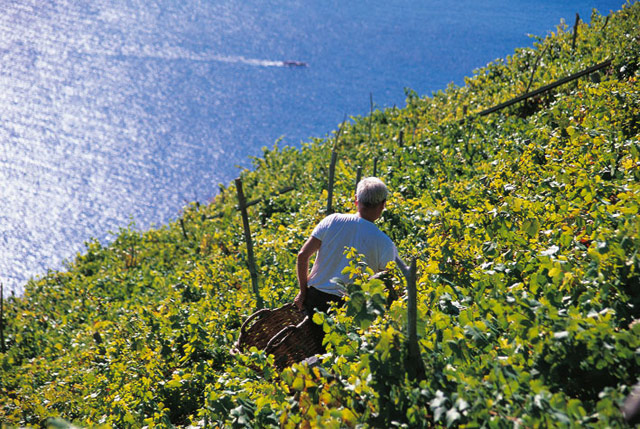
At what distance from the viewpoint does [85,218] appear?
2883cm

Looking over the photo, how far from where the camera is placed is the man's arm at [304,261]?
171 inches

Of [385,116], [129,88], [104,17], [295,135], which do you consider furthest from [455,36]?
[104,17]

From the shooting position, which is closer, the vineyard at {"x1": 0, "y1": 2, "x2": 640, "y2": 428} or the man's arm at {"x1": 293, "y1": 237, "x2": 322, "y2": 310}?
the vineyard at {"x1": 0, "y1": 2, "x2": 640, "y2": 428}

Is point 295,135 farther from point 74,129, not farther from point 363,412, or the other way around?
point 363,412

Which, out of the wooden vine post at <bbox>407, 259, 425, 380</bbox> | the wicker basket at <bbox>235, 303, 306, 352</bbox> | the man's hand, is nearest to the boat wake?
the wicker basket at <bbox>235, 303, 306, 352</bbox>

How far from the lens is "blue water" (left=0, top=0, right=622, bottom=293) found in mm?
30516

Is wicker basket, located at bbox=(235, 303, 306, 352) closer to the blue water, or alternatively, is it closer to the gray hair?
the gray hair

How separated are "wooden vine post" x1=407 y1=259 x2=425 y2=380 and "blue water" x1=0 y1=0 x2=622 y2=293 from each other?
19697 mm

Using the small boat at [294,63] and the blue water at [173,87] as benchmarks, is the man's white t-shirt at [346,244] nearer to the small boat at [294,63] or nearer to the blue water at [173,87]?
the blue water at [173,87]

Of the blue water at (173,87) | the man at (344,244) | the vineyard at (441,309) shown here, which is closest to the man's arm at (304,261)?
the man at (344,244)

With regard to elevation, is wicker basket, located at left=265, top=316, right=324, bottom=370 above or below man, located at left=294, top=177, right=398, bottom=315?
below

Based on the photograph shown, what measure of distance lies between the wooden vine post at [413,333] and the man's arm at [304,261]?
6.03 ft

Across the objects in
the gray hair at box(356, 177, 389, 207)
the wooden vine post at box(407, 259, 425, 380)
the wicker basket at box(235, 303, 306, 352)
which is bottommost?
the wooden vine post at box(407, 259, 425, 380)

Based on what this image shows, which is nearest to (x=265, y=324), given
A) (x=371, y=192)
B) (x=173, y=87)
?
(x=371, y=192)
